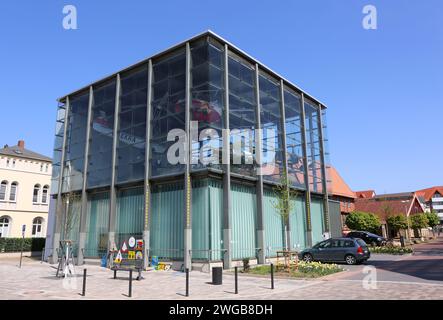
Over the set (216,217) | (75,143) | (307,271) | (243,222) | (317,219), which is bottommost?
(307,271)

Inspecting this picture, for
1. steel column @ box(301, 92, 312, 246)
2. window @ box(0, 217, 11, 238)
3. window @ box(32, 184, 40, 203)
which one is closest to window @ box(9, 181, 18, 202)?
window @ box(0, 217, 11, 238)

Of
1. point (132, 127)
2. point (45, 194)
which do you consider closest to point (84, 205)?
point (132, 127)

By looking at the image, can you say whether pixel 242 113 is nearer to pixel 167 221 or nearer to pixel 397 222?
pixel 167 221

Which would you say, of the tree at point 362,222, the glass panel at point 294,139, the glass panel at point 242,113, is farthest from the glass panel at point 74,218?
the tree at point 362,222

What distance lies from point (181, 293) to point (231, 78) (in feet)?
49.3

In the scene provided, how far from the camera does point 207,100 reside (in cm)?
2162

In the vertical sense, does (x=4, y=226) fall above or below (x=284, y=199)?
below

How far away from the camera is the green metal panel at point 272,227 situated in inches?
966

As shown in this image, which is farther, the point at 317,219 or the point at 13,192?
the point at 13,192

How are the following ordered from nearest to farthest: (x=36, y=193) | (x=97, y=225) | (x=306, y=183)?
(x=97, y=225) < (x=306, y=183) < (x=36, y=193)

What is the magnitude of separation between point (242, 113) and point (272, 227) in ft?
26.5

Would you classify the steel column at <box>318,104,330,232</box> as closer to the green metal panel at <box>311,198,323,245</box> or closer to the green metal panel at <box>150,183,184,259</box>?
the green metal panel at <box>311,198,323,245</box>

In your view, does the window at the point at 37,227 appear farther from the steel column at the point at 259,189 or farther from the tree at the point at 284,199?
the steel column at the point at 259,189

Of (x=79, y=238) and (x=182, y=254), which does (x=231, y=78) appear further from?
(x=79, y=238)
